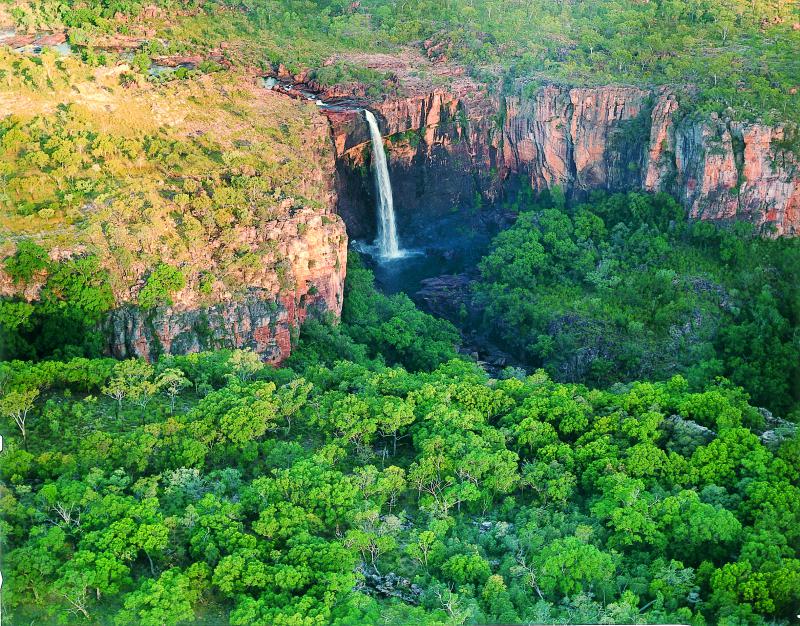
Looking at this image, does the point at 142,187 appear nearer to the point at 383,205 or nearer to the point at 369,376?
the point at 369,376

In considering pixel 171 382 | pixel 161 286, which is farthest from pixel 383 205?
pixel 171 382

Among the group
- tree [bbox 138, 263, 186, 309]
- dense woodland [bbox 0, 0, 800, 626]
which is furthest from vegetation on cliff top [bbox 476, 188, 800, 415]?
tree [bbox 138, 263, 186, 309]

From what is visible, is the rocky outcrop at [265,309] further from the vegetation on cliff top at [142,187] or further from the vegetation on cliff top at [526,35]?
the vegetation on cliff top at [526,35]

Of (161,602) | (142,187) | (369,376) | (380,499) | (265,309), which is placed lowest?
(161,602)

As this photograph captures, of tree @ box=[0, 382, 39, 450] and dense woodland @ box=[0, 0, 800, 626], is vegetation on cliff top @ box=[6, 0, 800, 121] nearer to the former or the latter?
dense woodland @ box=[0, 0, 800, 626]

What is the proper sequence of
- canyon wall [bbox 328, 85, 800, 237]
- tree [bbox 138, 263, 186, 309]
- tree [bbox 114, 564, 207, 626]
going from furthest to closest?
canyon wall [bbox 328, 85, 800, 237] < tree [bbox 138, 263, 186, 309] < tree [bbox 114, 564, 207, 626]

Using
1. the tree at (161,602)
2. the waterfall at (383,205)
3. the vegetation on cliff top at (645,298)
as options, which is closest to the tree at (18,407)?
the tree at (161,602)

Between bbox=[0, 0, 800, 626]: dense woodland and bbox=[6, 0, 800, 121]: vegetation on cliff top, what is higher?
bbox=[6, 0, 800, 121]: vegetation on cliff top
